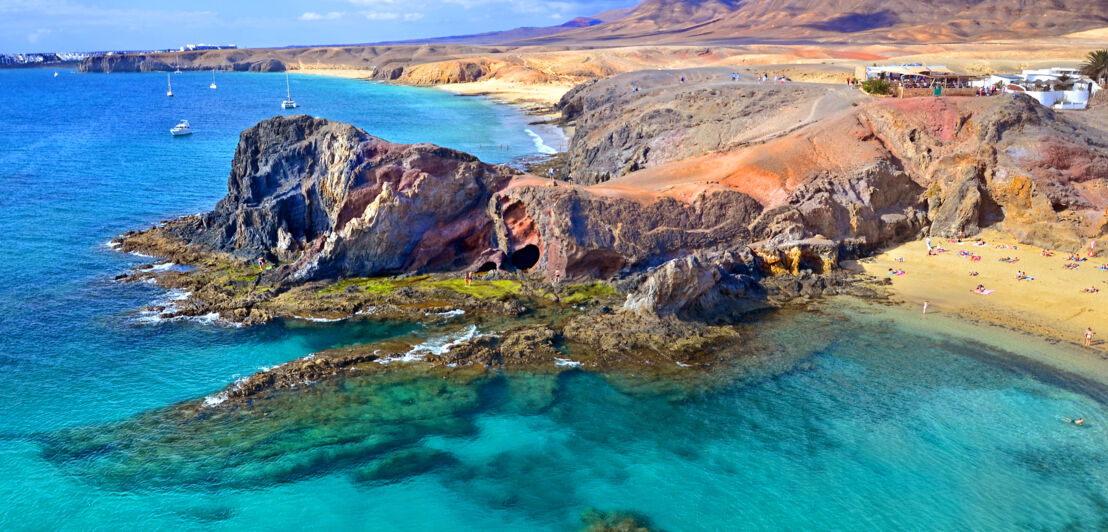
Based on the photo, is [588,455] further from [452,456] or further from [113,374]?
[113,374]

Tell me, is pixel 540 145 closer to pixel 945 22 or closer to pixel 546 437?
pixel 546 437

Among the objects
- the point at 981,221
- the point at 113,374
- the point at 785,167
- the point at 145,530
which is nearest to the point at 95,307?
the point at 113,374

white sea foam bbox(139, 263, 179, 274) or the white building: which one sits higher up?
the white building

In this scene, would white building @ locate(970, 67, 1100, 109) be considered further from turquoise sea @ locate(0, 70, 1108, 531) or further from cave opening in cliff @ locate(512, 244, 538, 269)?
cave opening in cliff @ locate(512, 244, 538, 269)

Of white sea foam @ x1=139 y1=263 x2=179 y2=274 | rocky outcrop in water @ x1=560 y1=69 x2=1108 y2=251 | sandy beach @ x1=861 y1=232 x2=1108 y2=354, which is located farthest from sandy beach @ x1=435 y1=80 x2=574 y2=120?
sandy beach @ x1=861 y1=232 x2=1108 y2=354

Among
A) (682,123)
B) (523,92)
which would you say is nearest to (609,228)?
(682,123)
